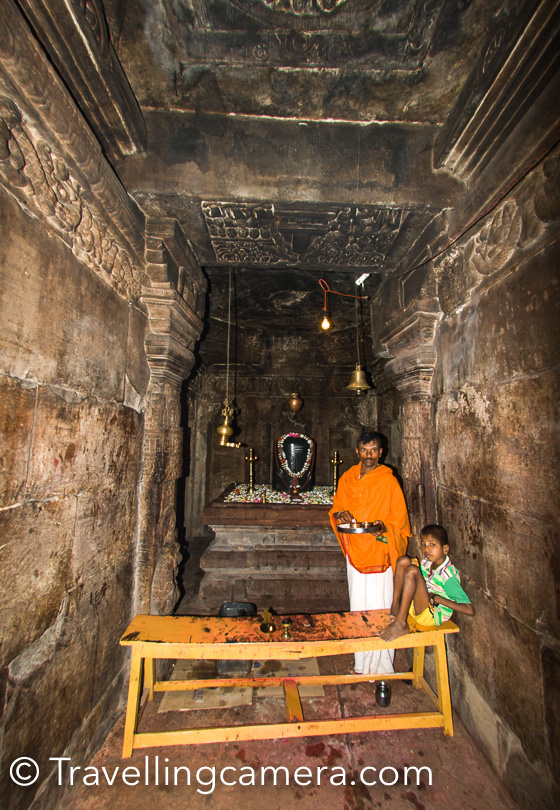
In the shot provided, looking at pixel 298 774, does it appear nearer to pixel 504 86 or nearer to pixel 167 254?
pixel 167 254

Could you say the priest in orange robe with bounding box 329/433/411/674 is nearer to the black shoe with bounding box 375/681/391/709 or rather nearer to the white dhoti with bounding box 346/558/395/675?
the white dhoti with bounding box 346/558/395/675

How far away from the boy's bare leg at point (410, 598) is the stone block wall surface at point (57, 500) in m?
2.08

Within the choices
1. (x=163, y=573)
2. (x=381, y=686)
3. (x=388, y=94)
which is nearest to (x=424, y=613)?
(x=381, y=686)

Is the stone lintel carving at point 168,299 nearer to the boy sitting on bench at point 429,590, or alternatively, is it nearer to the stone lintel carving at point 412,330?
the stone lintel carving at point 412,330

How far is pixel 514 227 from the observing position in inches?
77.4

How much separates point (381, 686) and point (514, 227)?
11.8ft

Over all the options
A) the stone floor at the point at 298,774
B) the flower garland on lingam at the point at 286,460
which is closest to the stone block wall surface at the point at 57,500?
the stone floor at the point at 298,774

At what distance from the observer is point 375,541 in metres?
3.19

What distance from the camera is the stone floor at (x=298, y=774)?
1.92 metres

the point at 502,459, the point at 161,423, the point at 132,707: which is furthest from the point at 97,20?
the point at 132,707

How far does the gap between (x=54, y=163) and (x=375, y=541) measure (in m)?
3.78

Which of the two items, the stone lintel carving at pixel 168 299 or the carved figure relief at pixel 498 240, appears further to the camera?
the stone lintel carving at pixel 168 299

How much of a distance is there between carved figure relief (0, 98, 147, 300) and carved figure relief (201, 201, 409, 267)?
887mm

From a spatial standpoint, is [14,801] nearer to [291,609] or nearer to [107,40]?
[291,609]
